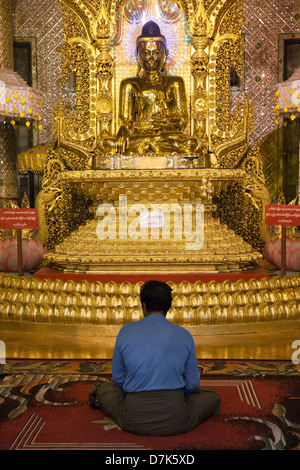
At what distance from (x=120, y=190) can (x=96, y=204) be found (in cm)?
34

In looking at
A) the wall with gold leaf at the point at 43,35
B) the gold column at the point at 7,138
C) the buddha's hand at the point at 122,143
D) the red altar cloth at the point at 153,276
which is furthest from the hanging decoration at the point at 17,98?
the red altar cloth at the point at 153,276

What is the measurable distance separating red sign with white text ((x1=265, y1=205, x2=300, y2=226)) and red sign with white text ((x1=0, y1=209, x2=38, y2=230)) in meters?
1.80

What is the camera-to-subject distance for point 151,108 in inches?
245

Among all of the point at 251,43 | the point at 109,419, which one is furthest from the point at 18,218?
the point at 251,43

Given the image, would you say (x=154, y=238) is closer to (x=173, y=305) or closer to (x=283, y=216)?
(x=283, y=216)

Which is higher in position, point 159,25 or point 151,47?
point 159,25

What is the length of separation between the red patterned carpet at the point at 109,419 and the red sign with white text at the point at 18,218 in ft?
4.81

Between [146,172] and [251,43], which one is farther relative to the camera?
[251,43]

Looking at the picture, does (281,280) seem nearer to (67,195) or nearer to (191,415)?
(191,415)

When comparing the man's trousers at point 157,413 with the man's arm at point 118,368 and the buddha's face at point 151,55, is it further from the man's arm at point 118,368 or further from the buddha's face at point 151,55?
the buddha's face at point 151,55

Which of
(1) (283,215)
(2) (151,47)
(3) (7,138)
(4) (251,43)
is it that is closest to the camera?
(1) (283,215)

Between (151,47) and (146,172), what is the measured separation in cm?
179

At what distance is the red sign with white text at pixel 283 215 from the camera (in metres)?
4.09
